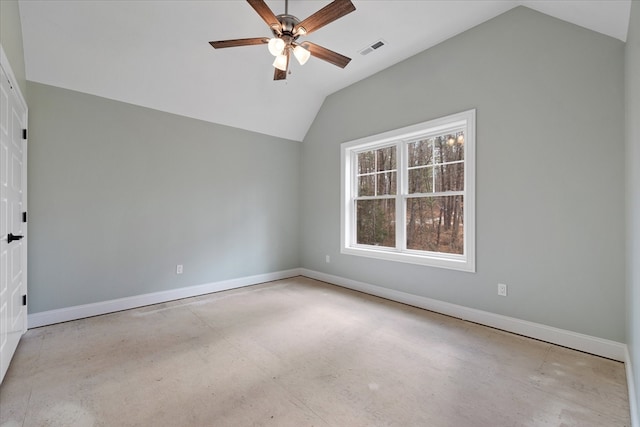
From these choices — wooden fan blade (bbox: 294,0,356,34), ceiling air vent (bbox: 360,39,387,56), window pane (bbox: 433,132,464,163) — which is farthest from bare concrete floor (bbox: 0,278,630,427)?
ceiling air vent (bbox: 360,39,387,56)

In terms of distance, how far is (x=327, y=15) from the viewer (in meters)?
2.06

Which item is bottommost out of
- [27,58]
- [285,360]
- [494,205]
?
[285,360]

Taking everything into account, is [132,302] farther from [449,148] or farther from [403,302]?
[449,148]

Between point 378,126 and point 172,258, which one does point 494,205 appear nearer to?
point 378,126

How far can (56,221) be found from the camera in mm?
3014

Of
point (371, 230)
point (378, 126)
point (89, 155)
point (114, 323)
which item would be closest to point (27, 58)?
point (89, 155)

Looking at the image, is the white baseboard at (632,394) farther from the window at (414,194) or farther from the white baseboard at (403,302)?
the window at (414,194)

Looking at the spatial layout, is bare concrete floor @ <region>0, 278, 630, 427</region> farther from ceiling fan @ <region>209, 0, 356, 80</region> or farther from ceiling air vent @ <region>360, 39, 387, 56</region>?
ceiling air vent @ <region>360, 39, 387, 56</region>

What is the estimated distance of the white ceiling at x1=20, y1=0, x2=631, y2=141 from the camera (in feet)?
8.49

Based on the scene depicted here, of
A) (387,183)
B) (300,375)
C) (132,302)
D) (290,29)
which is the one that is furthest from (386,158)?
(132,302)

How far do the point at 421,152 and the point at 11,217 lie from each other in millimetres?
4155

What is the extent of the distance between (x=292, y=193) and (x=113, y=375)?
145 inches

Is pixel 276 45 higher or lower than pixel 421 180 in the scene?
higher

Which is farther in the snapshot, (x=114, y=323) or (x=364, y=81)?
(x=364, y=81)
